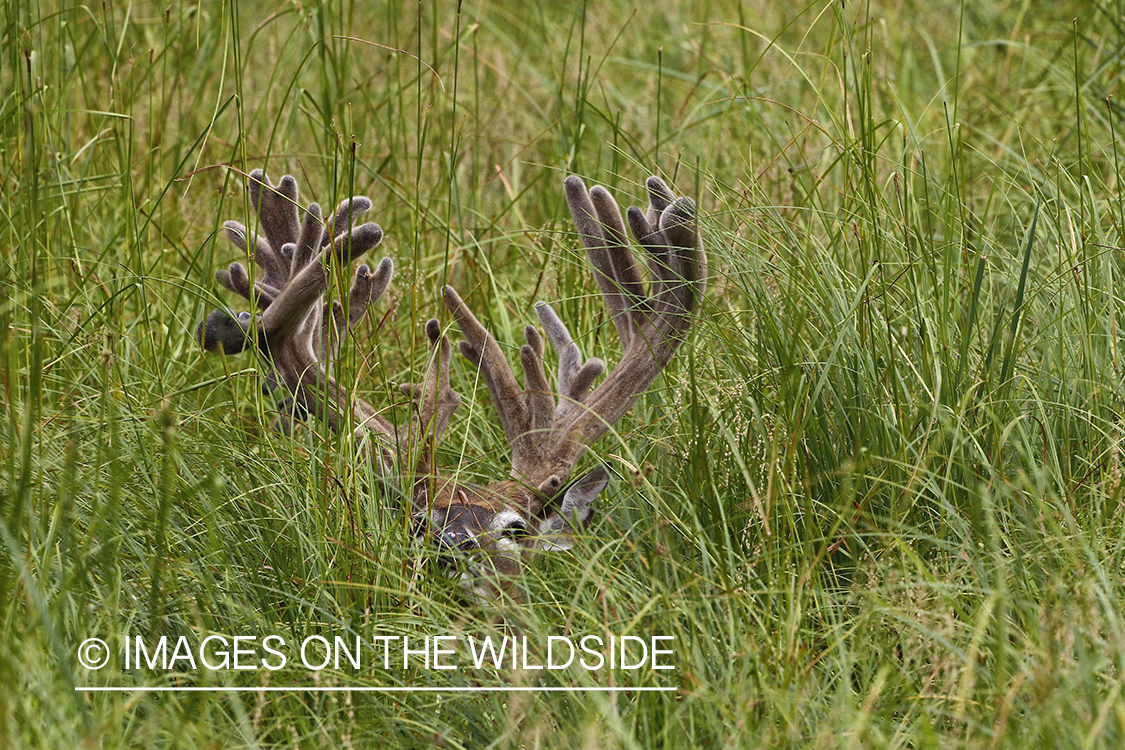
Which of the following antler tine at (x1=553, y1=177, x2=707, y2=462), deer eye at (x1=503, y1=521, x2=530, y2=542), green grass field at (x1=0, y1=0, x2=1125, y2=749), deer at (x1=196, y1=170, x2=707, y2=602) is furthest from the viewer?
antler tine at (x1=553, y1=177, x2=707, y2=462)

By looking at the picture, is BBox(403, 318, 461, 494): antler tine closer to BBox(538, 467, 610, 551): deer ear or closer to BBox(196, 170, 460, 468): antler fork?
BBox(196, 170, 460, 468): antler fork

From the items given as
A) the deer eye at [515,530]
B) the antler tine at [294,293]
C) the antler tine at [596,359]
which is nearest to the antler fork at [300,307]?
the antler tine at [294,293]

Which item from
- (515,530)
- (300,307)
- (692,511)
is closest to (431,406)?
(300,307)

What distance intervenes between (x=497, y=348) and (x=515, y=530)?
49cm

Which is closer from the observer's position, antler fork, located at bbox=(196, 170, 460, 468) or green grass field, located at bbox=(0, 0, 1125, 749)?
green grass field, located at bbox=(0, 0, 1125, 749)

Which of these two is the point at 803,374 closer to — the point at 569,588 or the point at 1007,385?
the point at 1007,385

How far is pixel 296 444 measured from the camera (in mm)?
2162

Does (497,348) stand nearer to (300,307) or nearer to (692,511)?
(300,307)

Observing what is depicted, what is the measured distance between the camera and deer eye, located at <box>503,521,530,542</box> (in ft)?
6.55

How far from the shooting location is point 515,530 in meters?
1.99

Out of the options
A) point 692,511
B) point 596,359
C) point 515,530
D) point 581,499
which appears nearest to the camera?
point 692,511

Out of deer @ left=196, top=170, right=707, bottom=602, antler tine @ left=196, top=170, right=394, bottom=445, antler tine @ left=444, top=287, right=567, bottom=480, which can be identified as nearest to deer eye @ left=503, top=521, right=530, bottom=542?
deer @ left=196, top=170, right=707, bottom=602

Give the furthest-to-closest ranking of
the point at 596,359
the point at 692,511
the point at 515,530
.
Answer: the point at 596,359 → the point at 515,530 → the point at 692,511

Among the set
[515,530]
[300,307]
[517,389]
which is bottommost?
[515,530]
